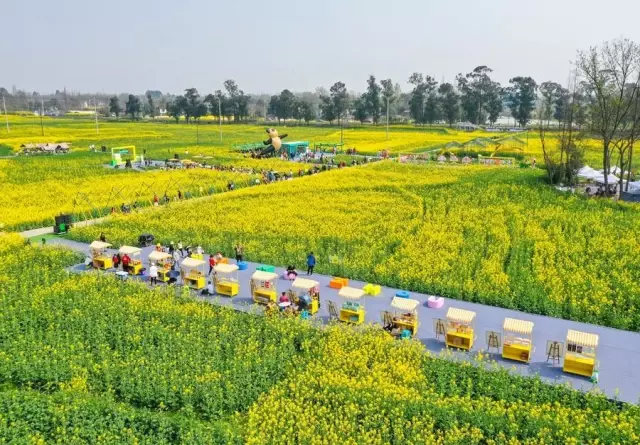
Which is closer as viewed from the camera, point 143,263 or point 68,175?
point 143,263

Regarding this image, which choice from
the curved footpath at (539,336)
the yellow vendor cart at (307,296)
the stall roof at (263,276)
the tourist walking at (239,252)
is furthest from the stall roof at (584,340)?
the tourist walking at (239,252)

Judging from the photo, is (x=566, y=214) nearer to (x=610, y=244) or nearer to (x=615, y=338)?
(x=610, y=244)

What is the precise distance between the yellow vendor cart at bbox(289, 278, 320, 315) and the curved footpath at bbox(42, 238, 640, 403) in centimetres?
40

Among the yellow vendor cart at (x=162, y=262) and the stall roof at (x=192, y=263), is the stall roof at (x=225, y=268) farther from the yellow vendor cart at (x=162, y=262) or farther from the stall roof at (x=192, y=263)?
the yellow vendor cart at (x=162, y=262)

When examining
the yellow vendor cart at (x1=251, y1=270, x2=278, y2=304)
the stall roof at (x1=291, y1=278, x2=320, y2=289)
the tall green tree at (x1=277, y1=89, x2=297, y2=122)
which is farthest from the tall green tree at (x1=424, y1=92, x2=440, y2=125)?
the stall roof at (x1=291, y1=278, x2=320, y2=289)

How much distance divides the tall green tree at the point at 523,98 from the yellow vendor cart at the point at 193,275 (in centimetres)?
11616

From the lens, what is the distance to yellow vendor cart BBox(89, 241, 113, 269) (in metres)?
23.0

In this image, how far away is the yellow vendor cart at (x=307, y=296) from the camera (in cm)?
1834

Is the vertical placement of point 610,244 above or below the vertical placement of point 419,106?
below

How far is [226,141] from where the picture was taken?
272ft

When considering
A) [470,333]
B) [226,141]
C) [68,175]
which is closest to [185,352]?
[470,333]

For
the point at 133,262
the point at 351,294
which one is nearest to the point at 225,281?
the point at 133,262

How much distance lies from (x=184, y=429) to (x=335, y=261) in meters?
12.4

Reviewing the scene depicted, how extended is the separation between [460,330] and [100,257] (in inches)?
622
